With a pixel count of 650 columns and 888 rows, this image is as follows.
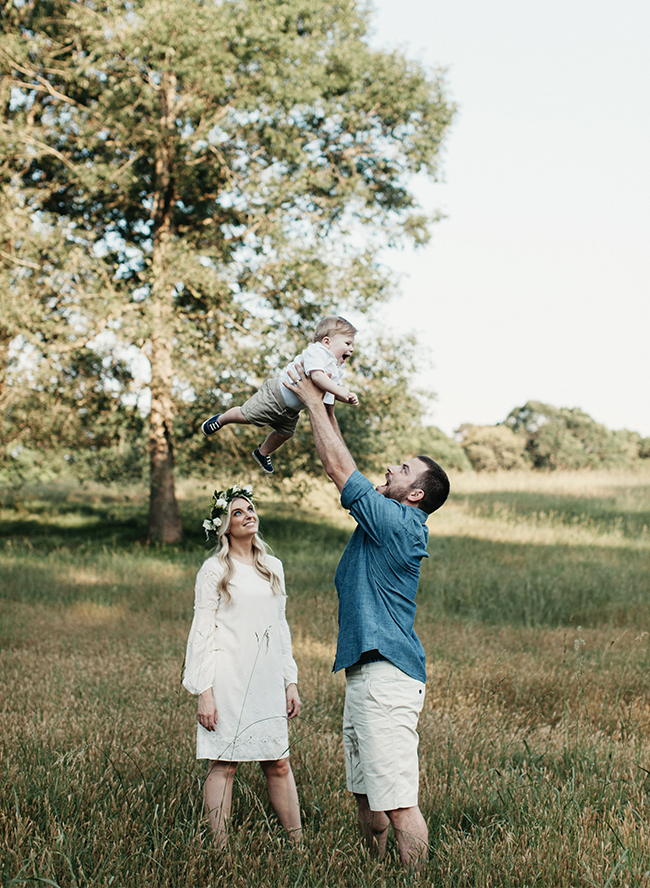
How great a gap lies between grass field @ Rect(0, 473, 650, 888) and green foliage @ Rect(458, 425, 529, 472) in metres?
44.6

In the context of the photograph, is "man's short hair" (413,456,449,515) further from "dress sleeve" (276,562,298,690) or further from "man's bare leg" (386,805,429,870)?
"man's bare leg" (386,805,429,870)

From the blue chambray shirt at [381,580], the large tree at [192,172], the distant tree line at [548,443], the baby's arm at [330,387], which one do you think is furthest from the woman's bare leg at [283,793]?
the distant tree line at [548,443]

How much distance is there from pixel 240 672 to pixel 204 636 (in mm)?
288

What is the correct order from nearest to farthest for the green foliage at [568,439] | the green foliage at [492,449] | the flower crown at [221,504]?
the flower crown at [221,504]
the green foliage at [492,449]
the green foliage at [568,439]

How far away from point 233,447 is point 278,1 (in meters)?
9.18

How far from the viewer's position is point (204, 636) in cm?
422

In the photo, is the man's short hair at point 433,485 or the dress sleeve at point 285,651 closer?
the man's short hair at point 433,485

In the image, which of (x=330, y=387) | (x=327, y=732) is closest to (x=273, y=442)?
(x=330, y=387)

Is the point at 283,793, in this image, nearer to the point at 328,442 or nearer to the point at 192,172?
the point at 328,442

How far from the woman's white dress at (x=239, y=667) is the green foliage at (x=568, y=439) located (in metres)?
59.7

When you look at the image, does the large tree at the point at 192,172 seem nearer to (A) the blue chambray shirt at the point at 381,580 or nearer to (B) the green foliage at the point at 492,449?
(A) the blue chambray shirt at the point at 381,580

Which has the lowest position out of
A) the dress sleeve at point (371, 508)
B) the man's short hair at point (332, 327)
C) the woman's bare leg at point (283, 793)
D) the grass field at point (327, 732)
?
the grass field at point (327, 732)

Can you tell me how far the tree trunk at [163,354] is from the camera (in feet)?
50.6

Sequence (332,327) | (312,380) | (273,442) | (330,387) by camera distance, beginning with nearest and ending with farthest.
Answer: (330,387) < (312,380) < (332,327) < (273,442)
